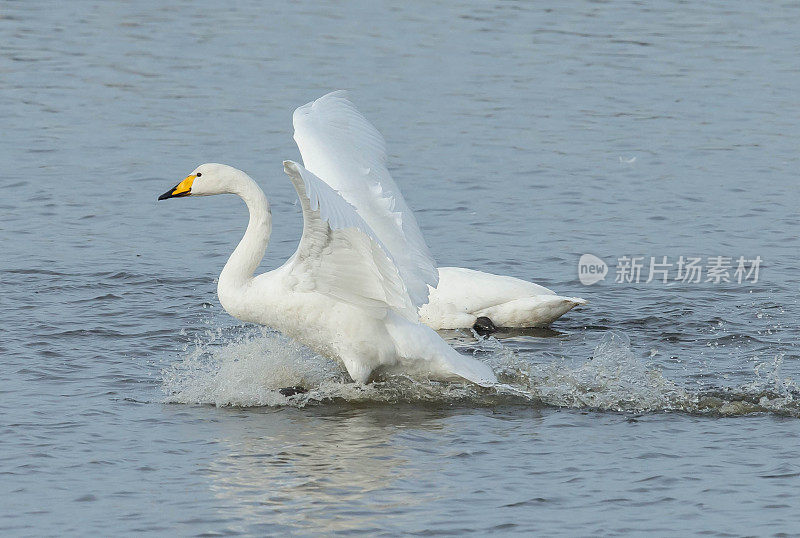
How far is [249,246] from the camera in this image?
879 cm

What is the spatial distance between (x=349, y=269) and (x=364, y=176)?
2.72ft

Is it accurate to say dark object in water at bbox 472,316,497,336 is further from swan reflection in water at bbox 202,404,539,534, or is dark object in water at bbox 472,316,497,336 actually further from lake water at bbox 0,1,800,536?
swan reflection in water at bbox 202,404,539,534

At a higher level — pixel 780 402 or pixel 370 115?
pixel 370 115

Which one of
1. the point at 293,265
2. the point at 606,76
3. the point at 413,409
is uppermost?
the point at 606,76

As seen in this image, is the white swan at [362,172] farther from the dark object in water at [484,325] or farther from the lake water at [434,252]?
the dark object in water at [484,325]

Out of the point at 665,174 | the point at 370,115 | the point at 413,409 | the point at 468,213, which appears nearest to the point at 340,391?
the point at 413,409

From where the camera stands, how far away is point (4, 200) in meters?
13.8

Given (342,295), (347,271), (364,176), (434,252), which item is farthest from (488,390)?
(434,252)

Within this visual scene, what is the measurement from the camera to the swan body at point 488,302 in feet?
35.8

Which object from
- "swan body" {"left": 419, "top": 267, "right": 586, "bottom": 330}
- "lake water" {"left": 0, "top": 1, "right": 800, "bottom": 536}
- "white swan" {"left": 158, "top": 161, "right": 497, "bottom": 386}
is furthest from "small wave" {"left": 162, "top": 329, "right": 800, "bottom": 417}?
"swan body" {"left": 419, "top": 267, "right": 586, "bottom": 330}

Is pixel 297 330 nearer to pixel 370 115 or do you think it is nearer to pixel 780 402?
pixel 780 402

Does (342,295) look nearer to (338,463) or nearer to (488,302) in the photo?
(338,463)

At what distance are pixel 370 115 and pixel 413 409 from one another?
854 centimetres

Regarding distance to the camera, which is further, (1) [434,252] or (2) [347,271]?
(1) [434,252]
